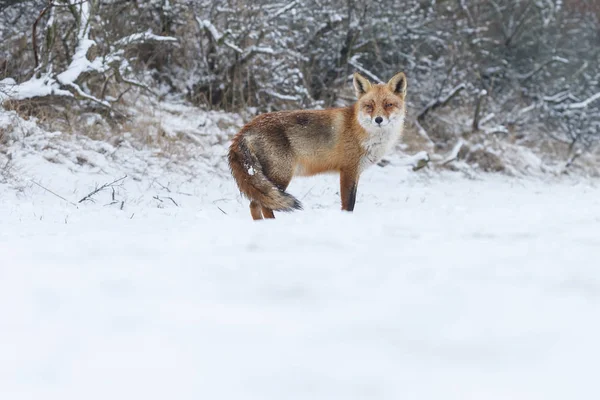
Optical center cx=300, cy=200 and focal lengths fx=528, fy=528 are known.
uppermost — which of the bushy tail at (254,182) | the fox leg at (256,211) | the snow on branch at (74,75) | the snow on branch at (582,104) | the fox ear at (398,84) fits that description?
the fox ear at (398,84)

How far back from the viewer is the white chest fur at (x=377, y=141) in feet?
18.3

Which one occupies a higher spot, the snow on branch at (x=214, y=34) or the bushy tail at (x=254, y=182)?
the snow on branch at (x=214, y=34)

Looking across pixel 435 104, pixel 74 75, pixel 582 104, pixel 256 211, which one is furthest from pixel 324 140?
pixel 582 104

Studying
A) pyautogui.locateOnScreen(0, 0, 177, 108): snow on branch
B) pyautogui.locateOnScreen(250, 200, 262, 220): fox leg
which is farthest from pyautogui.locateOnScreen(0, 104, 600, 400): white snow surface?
pyautogui.locateOnScreen(0, 0, 177, 108): snow on branch

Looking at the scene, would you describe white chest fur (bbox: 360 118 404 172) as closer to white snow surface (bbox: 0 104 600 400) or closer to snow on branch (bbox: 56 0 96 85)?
white snow surface (bbox: 0 104 600 400)

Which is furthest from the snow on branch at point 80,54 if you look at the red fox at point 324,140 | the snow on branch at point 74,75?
the red fox at point 324,140

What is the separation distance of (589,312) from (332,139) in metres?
3.81

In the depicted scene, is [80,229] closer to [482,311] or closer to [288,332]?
[288,332]

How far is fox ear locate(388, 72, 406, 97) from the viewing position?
5.77m

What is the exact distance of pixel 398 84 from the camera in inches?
230

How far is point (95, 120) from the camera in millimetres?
8359

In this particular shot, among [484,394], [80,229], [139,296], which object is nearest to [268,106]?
[80,229]

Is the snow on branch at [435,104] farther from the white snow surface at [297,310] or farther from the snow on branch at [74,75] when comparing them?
the white snow surface at [297,310]

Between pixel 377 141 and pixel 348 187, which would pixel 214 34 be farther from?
pixel 348 187
